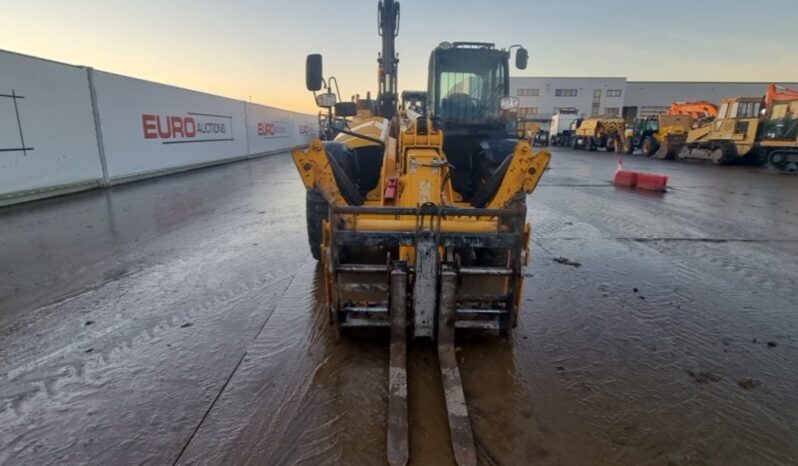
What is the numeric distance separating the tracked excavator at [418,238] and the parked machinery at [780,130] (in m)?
18.1

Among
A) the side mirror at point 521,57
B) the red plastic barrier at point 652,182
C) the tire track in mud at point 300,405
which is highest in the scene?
the side mirror at point 521,57

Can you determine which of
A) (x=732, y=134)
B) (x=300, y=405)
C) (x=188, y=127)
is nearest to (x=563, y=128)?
(x=732, y=134)

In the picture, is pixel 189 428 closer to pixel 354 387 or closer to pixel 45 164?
pixel 354 387

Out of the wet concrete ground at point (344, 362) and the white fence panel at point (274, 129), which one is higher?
the white fence panel at point (274, 129)

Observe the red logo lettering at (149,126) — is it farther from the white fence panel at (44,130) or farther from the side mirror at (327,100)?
the side mirror at (327,100)

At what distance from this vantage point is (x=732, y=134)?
1839cm

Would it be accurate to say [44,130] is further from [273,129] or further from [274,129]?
[274,129]

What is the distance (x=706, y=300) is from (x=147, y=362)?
5068 mm

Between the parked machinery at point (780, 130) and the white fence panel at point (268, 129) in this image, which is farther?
the white fence panel at point (268, 129)

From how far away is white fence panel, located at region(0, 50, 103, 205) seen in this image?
324 inches

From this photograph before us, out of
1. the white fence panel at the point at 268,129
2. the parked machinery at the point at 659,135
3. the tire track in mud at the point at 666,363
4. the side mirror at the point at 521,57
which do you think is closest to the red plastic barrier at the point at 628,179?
the side mirror at the point at 521,57

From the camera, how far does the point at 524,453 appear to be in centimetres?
212

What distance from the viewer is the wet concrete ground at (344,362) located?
2191 millimetres

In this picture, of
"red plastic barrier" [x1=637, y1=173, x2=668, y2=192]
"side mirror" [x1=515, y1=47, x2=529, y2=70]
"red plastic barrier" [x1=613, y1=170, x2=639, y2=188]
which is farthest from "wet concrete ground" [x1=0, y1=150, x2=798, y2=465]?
"red plastic barrier" [x1=613, y1=170, x2=639, y2=188]
